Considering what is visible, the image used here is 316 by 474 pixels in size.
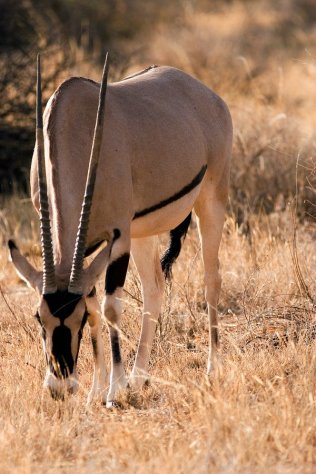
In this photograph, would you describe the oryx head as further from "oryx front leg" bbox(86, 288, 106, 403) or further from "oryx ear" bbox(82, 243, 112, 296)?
"oryx front leg" bbox(86, 288, 106, 403)

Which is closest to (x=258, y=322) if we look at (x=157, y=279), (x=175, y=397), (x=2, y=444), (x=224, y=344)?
(x=224, y=344)

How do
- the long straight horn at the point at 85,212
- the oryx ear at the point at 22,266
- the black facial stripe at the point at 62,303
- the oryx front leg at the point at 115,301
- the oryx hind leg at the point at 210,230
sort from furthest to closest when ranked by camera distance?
the oryx hind leg at the point at 210,230 → the oryx front leg at the point at 115,301 → the oryx ear at the point at 22,266 → the long straight horn at the point at 85,212 → the black facial stripe at the point at 62,303

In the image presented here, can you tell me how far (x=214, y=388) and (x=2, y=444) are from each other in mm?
1102

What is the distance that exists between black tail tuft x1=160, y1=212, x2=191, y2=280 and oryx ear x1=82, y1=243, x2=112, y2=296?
1.83m

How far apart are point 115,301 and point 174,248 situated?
1.47 metres

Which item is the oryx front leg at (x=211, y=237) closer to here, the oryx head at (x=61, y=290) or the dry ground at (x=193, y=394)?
the dry ground at (x=193, y=394)

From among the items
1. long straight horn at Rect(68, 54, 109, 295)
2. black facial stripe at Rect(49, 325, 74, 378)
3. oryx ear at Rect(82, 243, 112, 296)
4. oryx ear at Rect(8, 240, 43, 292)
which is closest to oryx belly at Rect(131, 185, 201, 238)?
oryx ear at Rect(82, 243, 112, 296)

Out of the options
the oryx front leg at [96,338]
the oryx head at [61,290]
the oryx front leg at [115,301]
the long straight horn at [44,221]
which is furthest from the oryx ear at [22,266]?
the oryx front leg at [96,338]

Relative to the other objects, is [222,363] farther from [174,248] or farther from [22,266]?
[22,266]

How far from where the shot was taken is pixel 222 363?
6.87m

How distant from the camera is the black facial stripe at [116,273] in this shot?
6.18 m

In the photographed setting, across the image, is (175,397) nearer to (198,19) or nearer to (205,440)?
(205,440)

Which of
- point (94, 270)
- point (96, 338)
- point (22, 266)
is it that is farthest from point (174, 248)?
point (22, 266)

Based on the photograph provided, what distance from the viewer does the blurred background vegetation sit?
10.8 meters
